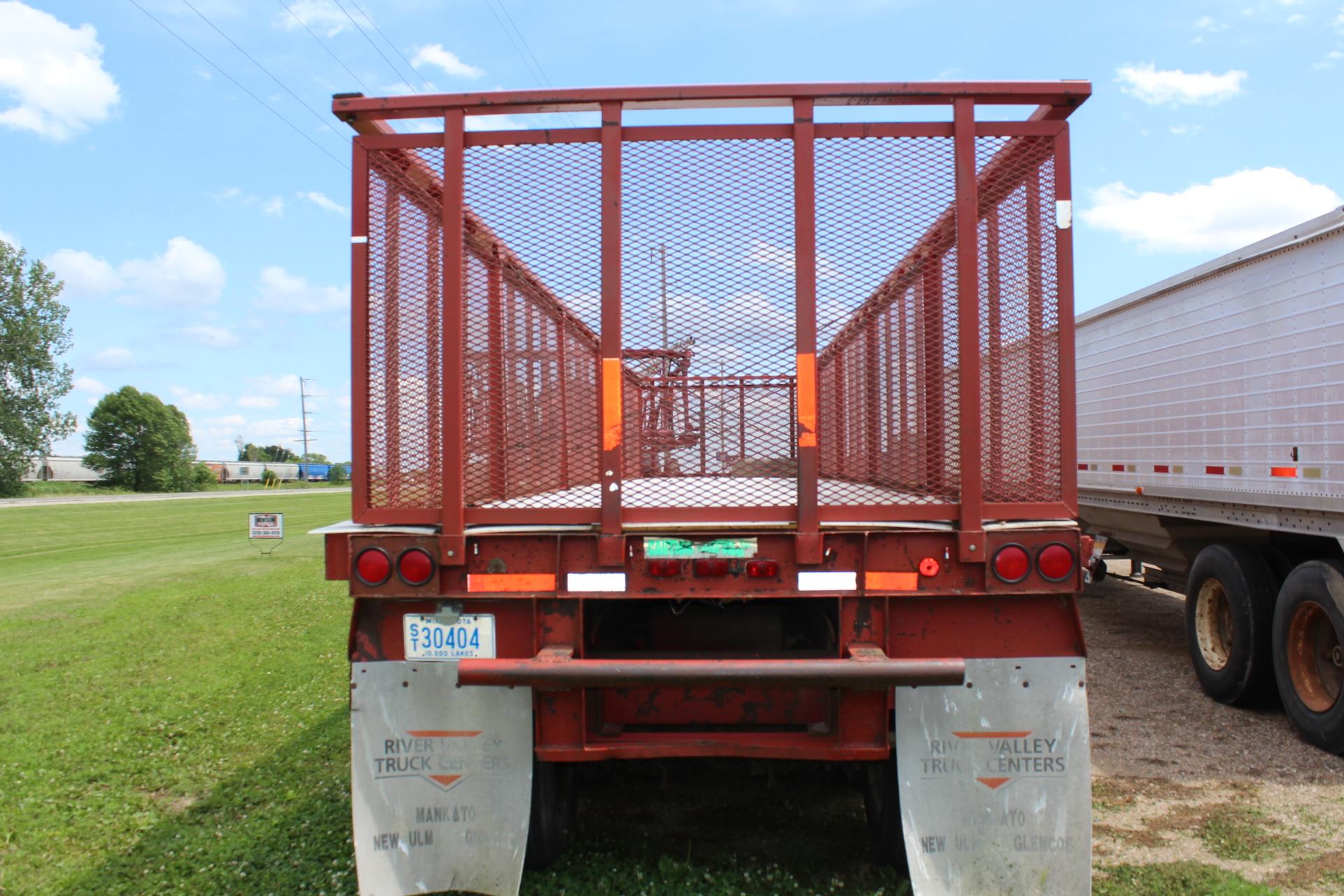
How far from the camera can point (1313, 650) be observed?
5.77 metres

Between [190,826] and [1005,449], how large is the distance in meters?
4.21

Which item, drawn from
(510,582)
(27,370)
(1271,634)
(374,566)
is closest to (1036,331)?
(510,582)

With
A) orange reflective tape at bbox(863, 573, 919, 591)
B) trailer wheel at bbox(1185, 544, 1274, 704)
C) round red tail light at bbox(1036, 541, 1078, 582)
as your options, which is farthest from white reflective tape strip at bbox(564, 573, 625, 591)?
trailer wheel at bbox(1185, 544, 1274, 704)

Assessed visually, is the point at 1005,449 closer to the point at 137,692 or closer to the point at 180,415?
the point at 137,692

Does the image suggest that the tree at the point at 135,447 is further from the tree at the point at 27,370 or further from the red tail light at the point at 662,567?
the red tail light at the point at 662,567

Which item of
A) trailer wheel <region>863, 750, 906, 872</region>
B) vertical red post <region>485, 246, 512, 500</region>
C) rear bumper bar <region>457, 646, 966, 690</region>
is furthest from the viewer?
trailer wheel <region>863, 750, 906, 872</region>

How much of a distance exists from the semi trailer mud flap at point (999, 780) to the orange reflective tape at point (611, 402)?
4.66 ft

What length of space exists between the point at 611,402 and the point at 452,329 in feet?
2.22

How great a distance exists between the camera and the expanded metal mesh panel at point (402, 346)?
11.1 ft

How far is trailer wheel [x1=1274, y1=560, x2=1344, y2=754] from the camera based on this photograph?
5316 millimetres

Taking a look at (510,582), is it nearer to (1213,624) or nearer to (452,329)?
(452,329)

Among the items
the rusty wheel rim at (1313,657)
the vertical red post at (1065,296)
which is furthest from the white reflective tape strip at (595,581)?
the rusty wheel rim at (1313,657)

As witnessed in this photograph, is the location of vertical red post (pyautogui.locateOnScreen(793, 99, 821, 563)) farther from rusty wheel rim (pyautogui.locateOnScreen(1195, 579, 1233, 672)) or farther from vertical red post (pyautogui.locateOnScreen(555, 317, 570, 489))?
rusty wheel rim (pyautogui.locateOnScreen(1195, 579, 1233, 672))

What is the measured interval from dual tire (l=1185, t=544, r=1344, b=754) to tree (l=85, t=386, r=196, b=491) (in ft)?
258
